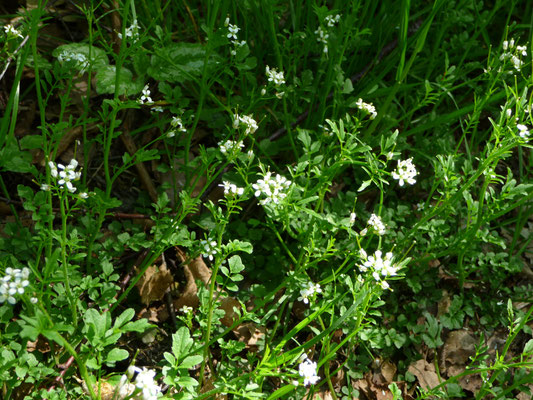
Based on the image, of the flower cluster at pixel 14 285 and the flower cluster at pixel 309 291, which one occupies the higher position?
the flower cluster at pixel 14 285

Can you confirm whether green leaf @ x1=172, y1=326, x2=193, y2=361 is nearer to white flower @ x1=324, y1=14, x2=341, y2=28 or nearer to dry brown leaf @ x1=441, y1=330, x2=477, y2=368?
dry brown leaf @ x1=441, y1=330, x2=477, y2=368

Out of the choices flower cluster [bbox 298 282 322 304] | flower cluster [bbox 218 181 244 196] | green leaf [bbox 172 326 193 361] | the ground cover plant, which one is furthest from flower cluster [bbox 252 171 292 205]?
green leaf [bbox 172 326 193 361]

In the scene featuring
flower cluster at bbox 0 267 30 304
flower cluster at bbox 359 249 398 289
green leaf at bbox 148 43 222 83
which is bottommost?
flower cluster at bbox 359 249 398 289

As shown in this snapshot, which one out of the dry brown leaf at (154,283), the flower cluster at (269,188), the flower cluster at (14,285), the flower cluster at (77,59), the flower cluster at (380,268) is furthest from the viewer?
the dry brown leaf at (154,283)

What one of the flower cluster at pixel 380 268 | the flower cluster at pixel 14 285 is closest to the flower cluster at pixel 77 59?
the flower cluster at pixel 14 285

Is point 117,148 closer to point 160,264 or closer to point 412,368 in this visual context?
point 160,264

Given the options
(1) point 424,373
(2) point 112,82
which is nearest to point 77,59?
(2) point 112,82

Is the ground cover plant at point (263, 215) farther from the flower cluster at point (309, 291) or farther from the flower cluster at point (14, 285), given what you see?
the flower cluster at point (14, 285)
